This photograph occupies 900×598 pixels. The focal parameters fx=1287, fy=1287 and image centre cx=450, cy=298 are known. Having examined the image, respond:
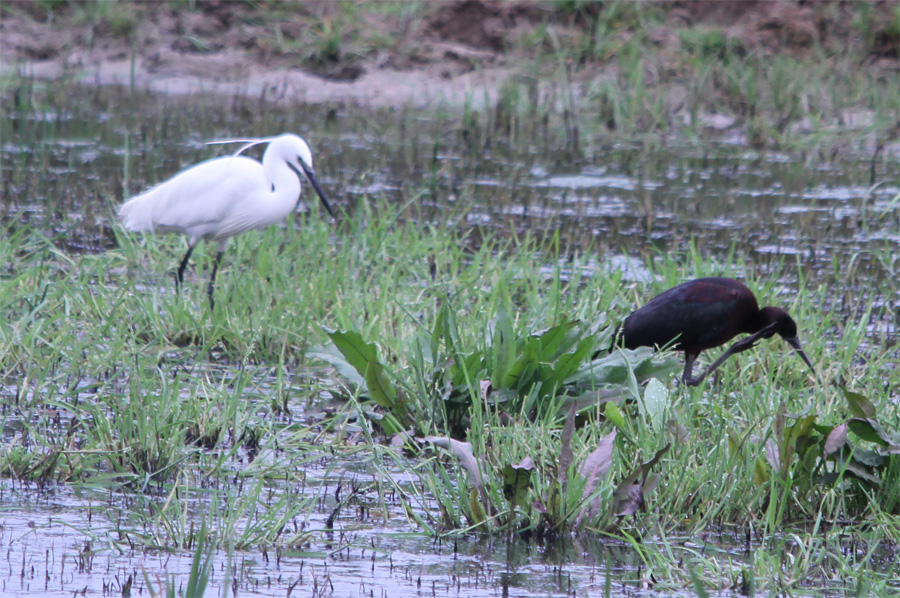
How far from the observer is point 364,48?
12.3m

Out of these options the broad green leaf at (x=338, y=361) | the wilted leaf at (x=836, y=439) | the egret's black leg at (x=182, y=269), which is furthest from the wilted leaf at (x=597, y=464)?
the egret's black leg at (x=182, y=269)

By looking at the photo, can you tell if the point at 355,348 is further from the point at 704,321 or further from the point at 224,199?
the point at 224,199

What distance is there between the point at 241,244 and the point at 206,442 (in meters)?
2.63

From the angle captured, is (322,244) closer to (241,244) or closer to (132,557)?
(241,244)

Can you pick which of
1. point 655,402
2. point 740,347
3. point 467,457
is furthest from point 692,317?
point 467,457

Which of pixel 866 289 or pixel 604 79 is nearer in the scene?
pixel 866 289

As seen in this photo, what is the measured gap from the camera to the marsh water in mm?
2803

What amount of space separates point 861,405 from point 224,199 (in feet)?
10.8

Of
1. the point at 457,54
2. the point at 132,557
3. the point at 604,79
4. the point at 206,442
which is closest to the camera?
the point at 132,557

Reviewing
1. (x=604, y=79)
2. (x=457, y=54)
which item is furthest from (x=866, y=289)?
(x=457, y=54)

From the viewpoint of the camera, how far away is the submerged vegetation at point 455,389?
3033 mm

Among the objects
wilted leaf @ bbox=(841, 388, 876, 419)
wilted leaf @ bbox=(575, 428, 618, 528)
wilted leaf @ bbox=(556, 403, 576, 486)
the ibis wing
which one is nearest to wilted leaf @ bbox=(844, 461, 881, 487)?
wilted leaf @ bbox=(841, 388, 876, 419)

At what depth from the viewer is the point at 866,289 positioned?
20.0ft

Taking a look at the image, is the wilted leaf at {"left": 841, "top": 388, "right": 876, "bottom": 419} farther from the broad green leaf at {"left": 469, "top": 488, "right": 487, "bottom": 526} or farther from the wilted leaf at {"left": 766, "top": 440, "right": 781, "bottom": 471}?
the broad green leaf at {"left": 469, "top": 488, "right": 487, "bottom": 526}
